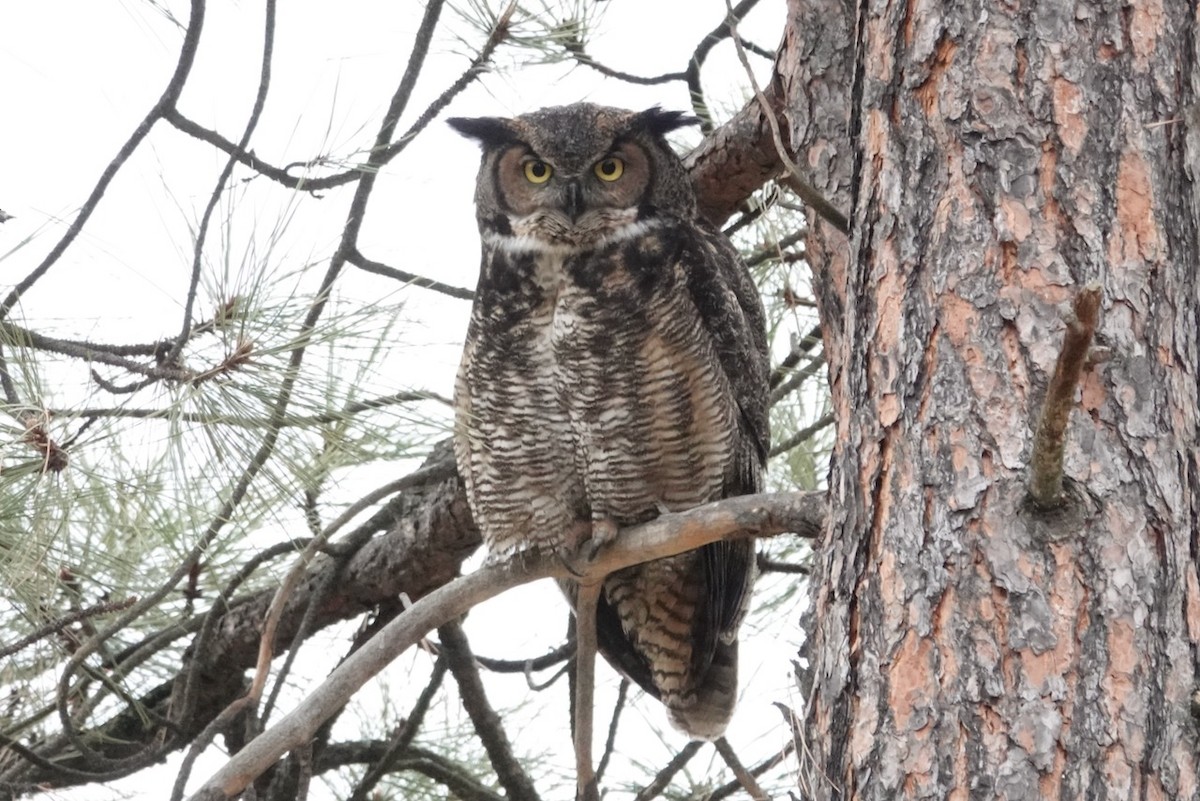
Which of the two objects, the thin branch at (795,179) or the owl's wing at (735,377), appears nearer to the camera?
the thin branch at (795,179)

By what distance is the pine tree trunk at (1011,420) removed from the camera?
1.37m

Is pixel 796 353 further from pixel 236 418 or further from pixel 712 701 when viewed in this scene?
pixel 236 418

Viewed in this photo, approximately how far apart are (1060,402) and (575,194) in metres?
1.72

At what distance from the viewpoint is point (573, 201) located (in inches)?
111

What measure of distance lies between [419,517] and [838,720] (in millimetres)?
1697

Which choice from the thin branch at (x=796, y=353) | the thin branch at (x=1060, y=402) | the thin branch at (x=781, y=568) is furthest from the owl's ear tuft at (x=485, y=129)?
the thin branch at (x=1060, y=402)

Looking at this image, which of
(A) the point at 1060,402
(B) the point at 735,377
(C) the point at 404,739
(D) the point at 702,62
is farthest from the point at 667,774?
(A) the point at 1060,402

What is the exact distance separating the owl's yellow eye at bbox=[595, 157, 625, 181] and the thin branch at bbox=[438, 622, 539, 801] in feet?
3.32

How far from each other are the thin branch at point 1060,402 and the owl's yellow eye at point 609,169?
64.7 inches

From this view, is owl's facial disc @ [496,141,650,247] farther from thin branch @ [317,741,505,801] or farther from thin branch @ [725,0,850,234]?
thin branch @ [317,741,505,801]

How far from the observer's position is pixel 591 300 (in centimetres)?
266

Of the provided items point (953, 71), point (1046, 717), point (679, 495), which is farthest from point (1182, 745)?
point (679, 495)

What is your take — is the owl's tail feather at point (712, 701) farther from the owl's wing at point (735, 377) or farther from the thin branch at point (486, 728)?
the thin branch at point (486, 728)

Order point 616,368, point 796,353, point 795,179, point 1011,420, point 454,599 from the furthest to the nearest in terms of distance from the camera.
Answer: point 796,353, point 616,368, point 454,599, point 795,179, point 1011,420
